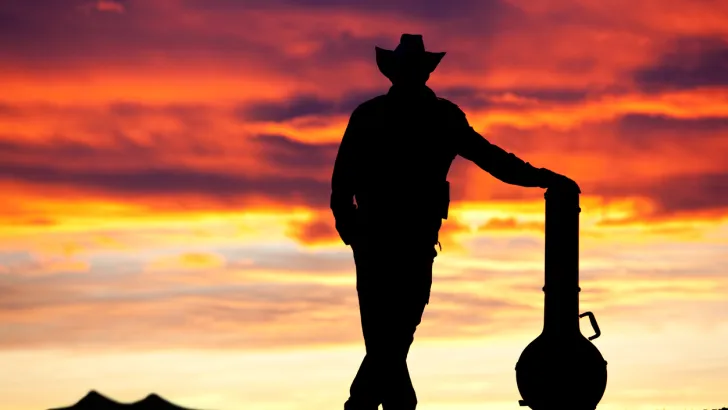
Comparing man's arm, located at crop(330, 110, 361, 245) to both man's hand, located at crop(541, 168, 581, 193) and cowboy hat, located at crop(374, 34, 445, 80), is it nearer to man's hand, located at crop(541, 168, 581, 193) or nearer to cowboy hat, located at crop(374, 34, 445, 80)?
cowboy hat, located at crop(374, 34, 445, 80)

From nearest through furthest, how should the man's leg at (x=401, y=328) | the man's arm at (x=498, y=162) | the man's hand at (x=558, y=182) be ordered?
the man's leg at (x=401, y=328) → the man's arm at (x=498, y=162) → the man's hand at (x=558, y=182)

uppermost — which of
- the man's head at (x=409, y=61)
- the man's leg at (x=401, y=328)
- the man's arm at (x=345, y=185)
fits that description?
the man's head at (x=409, y=61)

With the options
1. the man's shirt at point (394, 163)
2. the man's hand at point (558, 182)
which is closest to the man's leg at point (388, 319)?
the man's shirt at point (394, 163)

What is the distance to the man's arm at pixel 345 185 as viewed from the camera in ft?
→ 53.2

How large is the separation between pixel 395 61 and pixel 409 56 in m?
0.16

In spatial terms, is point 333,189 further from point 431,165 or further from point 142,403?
point 142,403

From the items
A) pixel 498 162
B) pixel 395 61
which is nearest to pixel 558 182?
pixel 498 162

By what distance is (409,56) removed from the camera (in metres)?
16.2

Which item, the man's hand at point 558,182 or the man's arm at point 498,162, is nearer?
the man's arm at point 498,162

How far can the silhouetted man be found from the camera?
16.2 m

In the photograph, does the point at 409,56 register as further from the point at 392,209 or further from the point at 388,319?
the point at 388,319

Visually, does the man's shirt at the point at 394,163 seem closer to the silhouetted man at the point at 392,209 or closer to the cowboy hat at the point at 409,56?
the silhouetted man at the point at 392,209

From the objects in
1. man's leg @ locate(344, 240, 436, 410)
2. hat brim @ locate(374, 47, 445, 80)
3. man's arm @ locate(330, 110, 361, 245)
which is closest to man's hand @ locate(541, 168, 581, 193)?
man's leg @ locate(344, 240, 436, 410)

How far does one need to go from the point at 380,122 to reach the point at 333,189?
2.86 feet
